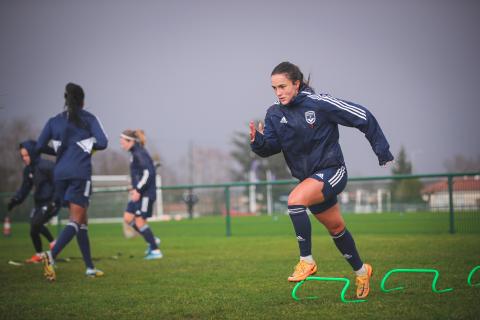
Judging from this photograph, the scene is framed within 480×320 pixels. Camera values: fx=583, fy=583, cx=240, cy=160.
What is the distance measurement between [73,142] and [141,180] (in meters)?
3.53

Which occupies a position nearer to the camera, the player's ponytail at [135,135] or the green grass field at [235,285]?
the green grass field at [235,285]

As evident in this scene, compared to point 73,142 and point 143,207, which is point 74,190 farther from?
point 143,207

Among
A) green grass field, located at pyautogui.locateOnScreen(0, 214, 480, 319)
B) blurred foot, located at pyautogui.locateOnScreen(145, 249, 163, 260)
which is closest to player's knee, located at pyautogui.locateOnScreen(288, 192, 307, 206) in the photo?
green grass field, located at pyautogui.locateOnScreen(0, 214, 480, 319)

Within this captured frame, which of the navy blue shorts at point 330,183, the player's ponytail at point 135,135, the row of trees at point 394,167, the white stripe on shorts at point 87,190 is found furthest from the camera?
the row of trees at point 394,167

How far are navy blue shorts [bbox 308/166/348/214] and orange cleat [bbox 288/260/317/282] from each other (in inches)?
21.2

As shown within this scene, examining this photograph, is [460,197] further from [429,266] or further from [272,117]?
[272,117]

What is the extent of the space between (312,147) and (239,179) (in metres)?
42.7

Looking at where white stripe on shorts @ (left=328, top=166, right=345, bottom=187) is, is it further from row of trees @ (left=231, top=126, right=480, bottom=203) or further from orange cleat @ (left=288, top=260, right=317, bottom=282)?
row of trees @ (left=231, top=126, right=480, bottom=203)

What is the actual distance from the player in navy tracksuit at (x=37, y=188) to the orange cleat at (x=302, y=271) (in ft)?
20.5

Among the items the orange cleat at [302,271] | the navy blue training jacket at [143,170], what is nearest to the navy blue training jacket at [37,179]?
the navy blue training jacket at [143,170]

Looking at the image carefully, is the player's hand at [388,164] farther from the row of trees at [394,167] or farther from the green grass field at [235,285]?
the row of trees at [394,167]

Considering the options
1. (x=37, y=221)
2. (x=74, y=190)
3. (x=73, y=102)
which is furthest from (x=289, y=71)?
(x=37, y=221)

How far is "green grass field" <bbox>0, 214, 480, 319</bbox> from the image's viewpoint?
4.79 m

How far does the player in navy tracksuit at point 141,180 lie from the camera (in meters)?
10.8
